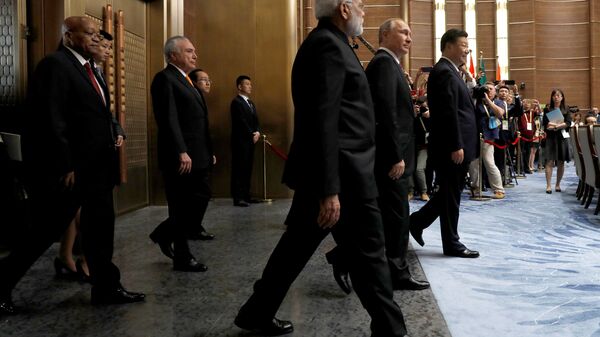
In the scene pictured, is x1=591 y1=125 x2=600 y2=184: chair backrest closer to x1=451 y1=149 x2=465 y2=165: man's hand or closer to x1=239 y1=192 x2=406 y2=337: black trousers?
x1=451 y1=149 x2=465 y2=165: man's hand

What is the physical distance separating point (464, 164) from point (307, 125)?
198 centimetres

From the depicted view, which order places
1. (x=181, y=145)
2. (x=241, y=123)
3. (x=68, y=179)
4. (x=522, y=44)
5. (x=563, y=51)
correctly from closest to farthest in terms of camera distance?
(x=68, y=179) < (x=181, y=145) < (x=241, y=123) < (x=522, y=44) < (x=563, y=51)

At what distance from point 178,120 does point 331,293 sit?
1293mm

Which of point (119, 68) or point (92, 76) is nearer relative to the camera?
point (92, 76)

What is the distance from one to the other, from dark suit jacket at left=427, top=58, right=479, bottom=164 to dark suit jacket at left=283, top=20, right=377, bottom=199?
1609 mm

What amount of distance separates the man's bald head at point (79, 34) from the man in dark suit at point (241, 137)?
3.63 metres

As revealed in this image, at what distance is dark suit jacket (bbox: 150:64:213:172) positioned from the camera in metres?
3.13

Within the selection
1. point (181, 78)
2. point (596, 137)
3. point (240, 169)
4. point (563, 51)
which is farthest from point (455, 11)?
point (181, 78)

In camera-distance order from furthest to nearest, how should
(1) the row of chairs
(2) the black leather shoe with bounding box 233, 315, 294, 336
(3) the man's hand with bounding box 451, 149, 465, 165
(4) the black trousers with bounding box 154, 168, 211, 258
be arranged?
(1) the row of chairs < (3) the man's hand with bounding box 451, 149, 465, 165 < (4) the black trousers with bounding box 154, 168, 211, 258 < (2) the black leather shoe with bounding box 233, 315, 294, 336

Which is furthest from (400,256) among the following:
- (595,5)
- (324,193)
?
(595,5)

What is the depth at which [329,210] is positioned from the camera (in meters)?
1.82

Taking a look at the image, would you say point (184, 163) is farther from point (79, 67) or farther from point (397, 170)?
point (397, 170)

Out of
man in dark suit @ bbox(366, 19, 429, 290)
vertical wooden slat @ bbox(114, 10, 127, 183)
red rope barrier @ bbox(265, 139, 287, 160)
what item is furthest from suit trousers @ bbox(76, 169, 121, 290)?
red rope barrier @ bbox(265, 139, 287, 160)

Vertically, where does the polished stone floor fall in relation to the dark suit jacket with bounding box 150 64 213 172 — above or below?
below
